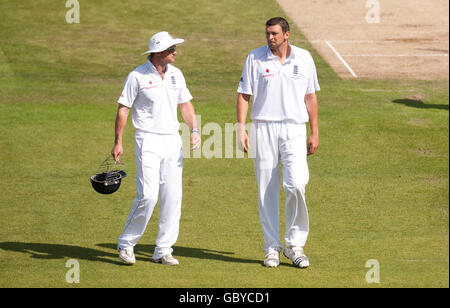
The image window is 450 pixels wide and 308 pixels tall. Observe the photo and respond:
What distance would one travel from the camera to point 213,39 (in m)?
23.7

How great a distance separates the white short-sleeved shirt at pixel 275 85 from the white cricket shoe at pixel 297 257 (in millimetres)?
1318

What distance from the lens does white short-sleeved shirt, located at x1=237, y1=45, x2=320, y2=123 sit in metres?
9.07

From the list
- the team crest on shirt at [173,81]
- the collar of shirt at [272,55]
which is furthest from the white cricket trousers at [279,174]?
the team crest on shirt at [173,81]

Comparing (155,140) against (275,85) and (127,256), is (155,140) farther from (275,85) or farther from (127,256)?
(275,85)

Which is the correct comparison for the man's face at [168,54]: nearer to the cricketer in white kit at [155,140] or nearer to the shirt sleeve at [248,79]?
the cricketer in white kit at [155,140]

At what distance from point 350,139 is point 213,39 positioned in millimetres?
9427

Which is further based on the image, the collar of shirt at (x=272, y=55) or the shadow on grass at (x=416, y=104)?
the shadow on grass at (x=416, y=104)

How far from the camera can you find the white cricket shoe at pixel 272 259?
915 centimetres

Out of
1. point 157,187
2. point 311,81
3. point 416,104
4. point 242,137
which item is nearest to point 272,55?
point 311,81

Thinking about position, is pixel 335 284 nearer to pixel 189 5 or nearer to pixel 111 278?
pixel 111 278

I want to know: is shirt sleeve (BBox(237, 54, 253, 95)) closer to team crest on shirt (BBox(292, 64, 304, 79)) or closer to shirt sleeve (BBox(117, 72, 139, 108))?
team crest on shirt (BBox(292, 64, 304, 79))

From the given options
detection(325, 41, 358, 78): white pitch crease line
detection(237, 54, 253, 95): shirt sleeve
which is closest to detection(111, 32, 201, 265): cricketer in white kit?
detection(237, 54, 253, 95): shirt sleeve

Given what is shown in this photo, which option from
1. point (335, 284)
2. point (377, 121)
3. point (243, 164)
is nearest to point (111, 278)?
point (335, 284)

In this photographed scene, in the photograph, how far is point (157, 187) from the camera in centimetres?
911
